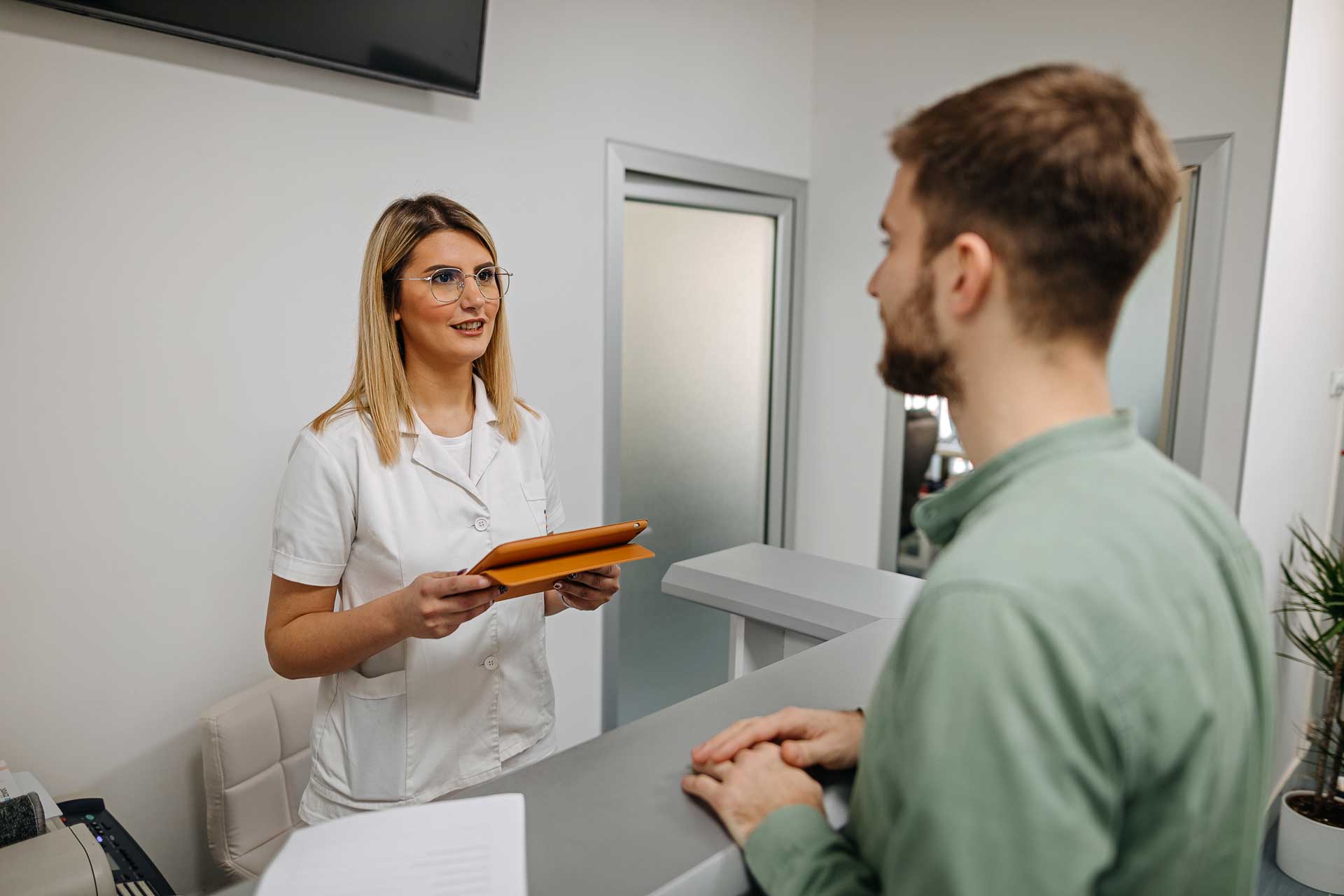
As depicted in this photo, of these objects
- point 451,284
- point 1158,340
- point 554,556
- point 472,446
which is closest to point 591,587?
point 554,556

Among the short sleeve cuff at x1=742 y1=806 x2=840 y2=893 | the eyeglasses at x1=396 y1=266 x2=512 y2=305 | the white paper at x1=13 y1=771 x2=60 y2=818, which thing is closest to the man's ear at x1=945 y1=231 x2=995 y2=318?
the short sleeve cuff at x1=742 y1=806 x2=840 y2=893

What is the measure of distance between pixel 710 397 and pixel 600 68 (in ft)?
3.92

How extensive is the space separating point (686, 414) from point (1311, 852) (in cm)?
229

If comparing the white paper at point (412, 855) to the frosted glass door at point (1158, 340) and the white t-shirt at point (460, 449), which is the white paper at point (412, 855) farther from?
the frosted glass door at point (1158, 340)

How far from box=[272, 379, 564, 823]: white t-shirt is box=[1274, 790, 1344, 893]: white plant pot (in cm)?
236

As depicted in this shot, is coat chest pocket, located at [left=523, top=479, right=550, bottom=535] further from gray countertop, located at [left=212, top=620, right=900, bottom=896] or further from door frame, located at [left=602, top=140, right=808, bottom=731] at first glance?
door frame, located at [left=602, top=140, right=808, bottom=731]

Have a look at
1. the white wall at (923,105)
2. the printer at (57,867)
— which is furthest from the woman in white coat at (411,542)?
the white wall at (923,105)

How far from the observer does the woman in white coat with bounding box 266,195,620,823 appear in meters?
1.34

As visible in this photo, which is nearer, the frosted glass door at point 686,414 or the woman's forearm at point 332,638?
the woman's forearm at point 332,638

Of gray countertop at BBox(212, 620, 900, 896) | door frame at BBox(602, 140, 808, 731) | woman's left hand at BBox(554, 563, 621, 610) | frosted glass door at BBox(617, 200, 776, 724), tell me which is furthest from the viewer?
frosted glass door at BBox(617, 200, 776, 724)

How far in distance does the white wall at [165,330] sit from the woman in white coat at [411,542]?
0.73 meters

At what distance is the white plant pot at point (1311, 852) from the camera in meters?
2.47

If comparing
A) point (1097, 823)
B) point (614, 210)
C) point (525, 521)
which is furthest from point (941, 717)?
point (614, 210)

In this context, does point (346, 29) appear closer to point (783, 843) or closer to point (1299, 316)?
point (783, 843)
